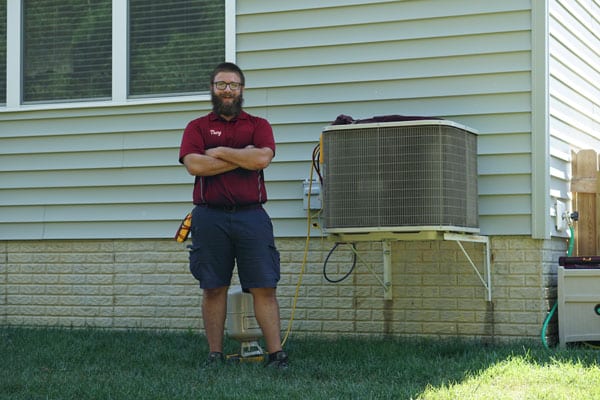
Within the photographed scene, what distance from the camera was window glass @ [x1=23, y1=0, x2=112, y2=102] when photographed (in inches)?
278

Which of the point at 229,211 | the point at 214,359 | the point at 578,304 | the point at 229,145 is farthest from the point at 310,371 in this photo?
the point at 578,304

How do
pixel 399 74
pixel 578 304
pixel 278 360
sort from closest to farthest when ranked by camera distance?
pixel 278 360 < pixel 578 304 < pixel 399 74

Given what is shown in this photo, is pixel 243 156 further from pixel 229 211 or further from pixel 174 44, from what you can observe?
pixel 174 44

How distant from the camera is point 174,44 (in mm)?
6879

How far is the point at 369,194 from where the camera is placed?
216 inches

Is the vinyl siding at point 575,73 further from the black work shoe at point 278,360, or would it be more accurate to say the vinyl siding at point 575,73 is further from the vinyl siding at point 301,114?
the black work shoe at point 278,360

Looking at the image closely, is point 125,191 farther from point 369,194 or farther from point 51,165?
point 369,194

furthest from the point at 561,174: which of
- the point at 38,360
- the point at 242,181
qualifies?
the point at 38,360

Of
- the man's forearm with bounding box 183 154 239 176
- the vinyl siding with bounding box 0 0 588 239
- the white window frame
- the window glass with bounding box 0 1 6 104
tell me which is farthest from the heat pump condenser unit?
the window glass with bounding box 0 1 6 104

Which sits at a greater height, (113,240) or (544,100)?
(544,100)

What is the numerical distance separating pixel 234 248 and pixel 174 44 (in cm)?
206

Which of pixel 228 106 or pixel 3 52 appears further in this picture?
pixel 3 52

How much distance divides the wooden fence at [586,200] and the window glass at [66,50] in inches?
129

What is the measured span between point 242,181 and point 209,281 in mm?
571
